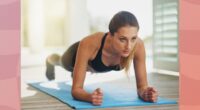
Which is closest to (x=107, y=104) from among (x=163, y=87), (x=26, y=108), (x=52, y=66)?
(x=26, y=108)

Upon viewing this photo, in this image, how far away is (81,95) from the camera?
1367 millimetres

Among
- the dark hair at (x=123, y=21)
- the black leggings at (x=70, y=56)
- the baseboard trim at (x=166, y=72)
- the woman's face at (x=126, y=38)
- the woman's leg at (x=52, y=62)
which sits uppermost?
Result: the dark hair at (x=123, y=21)

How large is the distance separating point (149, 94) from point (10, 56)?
2.57 feet

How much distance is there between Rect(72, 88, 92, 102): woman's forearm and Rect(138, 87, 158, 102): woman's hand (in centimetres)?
23

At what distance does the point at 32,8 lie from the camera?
3.79 m

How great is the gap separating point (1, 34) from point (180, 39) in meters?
0.37

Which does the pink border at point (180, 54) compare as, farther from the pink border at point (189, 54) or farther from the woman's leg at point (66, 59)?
the woman's leg at point (66, 59)

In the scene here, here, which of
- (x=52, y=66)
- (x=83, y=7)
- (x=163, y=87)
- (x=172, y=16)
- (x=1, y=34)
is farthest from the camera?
(x=83, y=7)

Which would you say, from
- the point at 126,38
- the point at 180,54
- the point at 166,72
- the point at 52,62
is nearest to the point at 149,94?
the point at 126,38

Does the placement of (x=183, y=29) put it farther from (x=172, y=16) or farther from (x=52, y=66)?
(x=172, y=16)

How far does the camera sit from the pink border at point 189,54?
756 millimetres

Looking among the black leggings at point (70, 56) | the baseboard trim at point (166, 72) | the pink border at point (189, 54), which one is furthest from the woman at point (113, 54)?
the baseboard trim at point (166, 72)

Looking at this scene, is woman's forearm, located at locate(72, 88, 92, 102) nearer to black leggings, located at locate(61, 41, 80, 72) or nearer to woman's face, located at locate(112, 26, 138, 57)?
woman's face, located at locate(112, 26, 138, 57)

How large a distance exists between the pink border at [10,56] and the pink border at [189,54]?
1.13ft
